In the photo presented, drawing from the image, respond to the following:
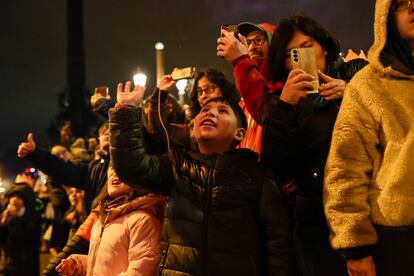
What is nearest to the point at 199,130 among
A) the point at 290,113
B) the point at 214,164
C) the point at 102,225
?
the point at 214,164

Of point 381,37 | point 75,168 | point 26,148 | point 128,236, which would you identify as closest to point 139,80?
point 128,236

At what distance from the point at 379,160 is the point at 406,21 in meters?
0.65

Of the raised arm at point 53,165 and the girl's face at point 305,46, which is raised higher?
the girl's face at point 305,46

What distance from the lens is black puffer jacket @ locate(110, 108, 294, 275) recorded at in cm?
250

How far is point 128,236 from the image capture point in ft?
9.91

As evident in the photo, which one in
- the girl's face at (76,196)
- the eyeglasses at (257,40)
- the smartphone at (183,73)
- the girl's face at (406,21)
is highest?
the girl's face at (406,21)

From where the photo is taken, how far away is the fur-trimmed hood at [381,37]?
2.23 m

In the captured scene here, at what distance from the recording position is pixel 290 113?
8.30 feet

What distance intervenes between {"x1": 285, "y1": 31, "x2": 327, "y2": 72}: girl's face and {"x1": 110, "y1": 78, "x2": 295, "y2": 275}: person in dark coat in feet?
1.80

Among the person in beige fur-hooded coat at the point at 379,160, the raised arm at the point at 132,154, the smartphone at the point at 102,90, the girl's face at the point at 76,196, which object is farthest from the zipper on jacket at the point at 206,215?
the girl's face at the point at 76,196

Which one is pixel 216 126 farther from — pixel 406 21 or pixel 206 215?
pixel 406 21

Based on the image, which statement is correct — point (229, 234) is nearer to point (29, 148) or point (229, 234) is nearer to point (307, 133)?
point (307, 133)

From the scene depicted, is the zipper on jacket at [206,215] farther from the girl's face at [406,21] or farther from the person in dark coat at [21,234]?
the person in dark coat at [21,234]

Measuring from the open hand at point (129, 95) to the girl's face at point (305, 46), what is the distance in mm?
875
